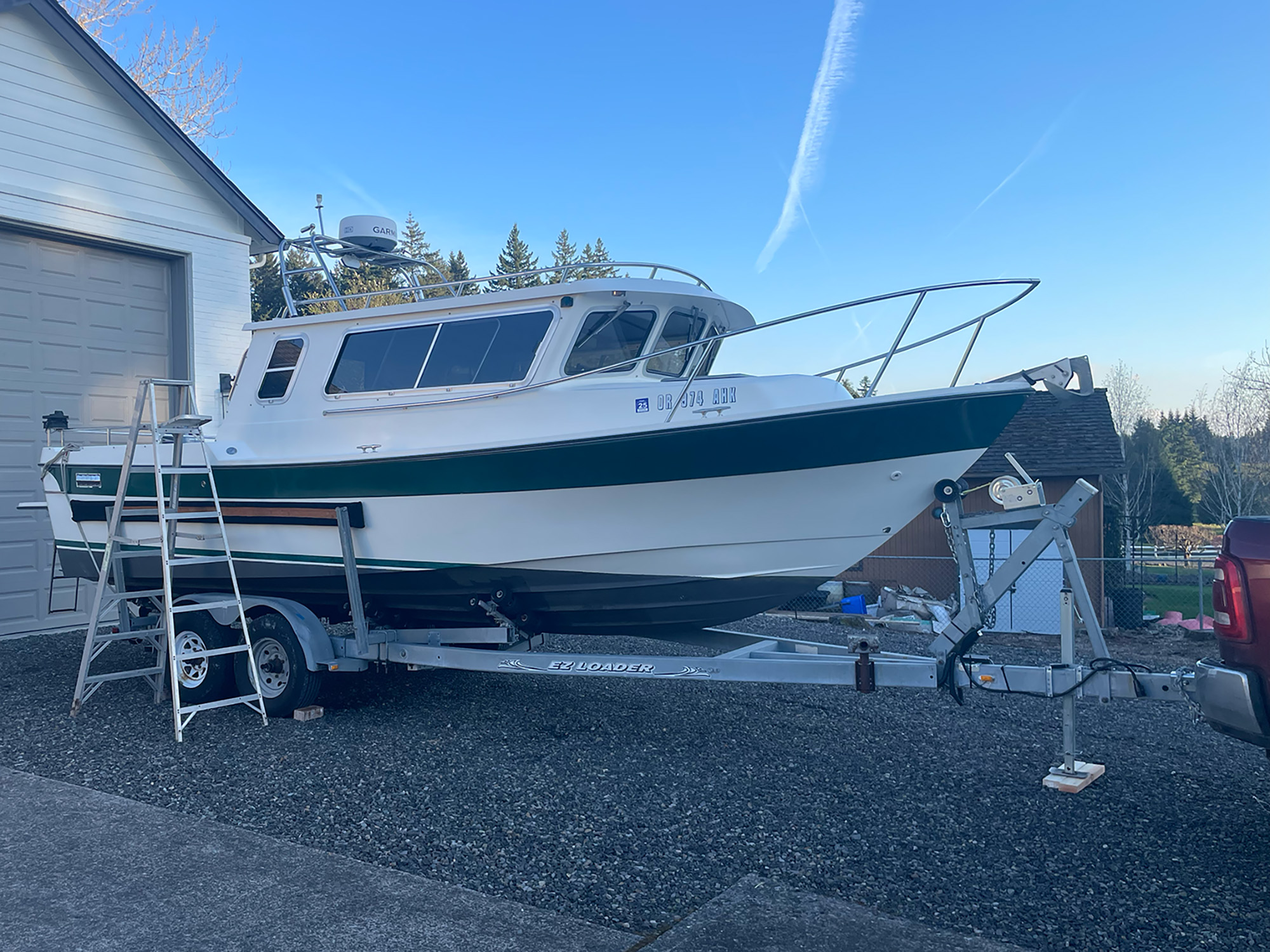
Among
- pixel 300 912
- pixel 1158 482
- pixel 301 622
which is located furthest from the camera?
pixel 1158 482

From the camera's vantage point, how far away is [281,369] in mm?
6949

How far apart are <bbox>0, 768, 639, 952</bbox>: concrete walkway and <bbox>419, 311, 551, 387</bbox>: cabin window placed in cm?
309

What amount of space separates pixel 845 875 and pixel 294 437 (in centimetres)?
490

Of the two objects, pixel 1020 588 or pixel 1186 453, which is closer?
pixel 1020 588

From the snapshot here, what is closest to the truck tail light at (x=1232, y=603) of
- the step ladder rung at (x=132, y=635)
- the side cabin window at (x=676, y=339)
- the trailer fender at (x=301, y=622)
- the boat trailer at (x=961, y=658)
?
the boat trailer at (x=961, y=658)

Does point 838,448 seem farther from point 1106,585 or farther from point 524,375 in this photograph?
point 1106,585

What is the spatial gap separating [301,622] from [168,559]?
951 mm


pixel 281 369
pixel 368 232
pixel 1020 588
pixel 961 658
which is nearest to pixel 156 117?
pixel 368 232

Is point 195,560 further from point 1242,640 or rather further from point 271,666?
point 1242,640

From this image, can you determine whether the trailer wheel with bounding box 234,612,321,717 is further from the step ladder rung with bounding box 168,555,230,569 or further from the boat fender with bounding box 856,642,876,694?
the boat fender with bounding box 856,642,876,694

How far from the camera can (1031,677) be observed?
4672 mm

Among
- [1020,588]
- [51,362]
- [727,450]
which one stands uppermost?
[51,362]

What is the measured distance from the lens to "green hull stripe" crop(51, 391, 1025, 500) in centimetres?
508

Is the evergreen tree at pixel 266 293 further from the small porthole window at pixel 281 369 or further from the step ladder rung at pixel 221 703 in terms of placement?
the step ladder rung at pixel 221 703
